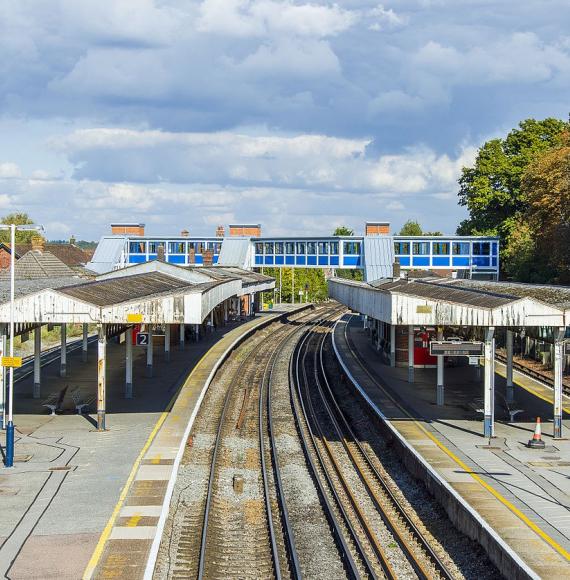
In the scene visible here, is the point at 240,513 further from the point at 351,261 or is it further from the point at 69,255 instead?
the point at 69,255

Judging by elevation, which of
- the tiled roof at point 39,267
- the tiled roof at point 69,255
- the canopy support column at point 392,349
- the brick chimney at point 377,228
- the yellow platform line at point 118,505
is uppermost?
the brick chimney at point 377,228

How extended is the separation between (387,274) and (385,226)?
12.6 m

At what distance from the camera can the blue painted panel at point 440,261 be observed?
2958 inches

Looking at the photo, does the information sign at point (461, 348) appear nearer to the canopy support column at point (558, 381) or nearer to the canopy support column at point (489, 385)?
the canopy support column at point (489, 385)

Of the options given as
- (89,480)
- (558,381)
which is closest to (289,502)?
(89,480)

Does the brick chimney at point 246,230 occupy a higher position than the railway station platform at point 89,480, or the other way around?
the brick chimney at point 246,230

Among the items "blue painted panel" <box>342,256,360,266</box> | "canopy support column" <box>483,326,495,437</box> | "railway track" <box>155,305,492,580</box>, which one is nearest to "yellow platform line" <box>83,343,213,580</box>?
"railway track" <box>155,305,492,580</box>

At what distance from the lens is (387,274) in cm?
7094

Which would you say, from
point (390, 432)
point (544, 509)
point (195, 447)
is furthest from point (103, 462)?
point (544, 509)

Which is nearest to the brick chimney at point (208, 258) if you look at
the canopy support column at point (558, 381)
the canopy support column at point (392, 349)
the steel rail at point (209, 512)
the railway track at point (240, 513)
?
the canopy support column at point (392, 349)

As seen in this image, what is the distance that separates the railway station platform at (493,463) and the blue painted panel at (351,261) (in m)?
36.8

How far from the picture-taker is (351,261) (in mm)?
74812

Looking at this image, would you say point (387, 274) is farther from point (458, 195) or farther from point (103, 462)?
point (103, 462)

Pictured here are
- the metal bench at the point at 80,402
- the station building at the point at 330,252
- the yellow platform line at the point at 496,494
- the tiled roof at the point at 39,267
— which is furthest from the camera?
the station building at the point at 330,252
